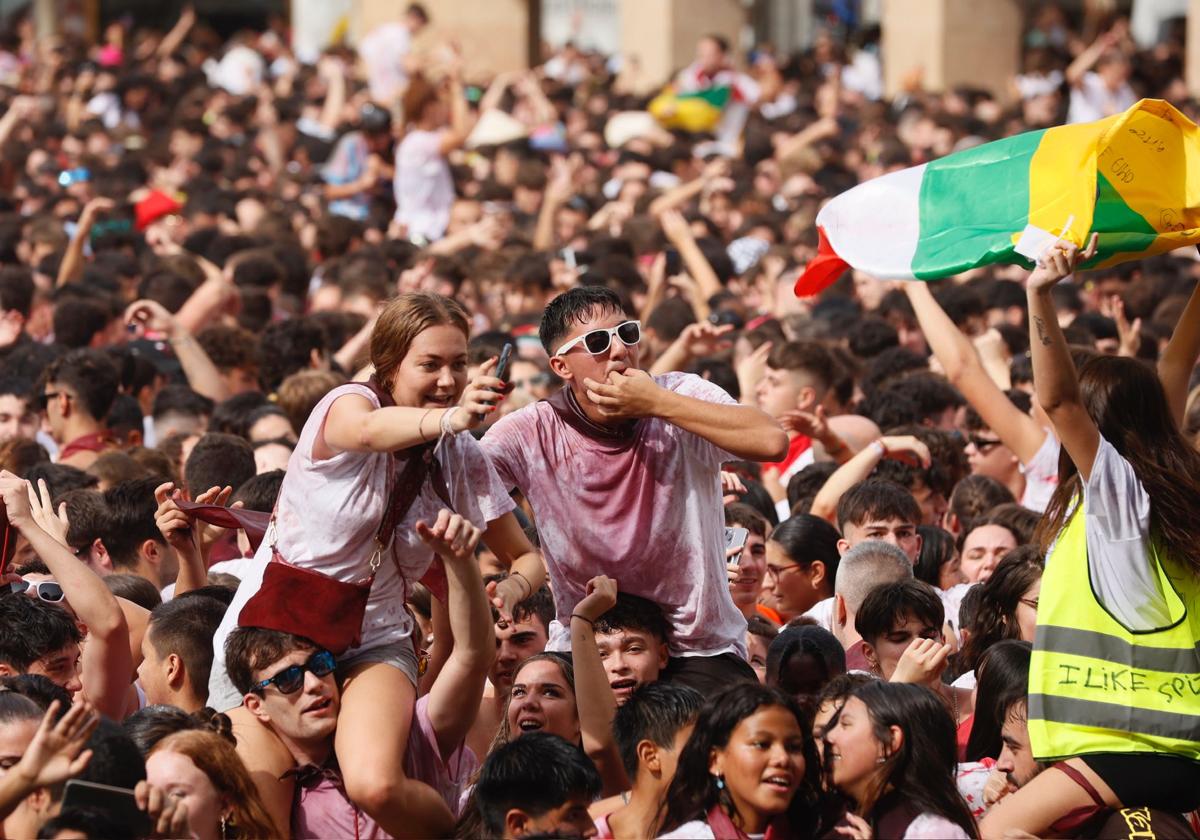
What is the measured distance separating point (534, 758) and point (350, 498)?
2.82 feet

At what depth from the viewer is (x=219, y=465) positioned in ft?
26.4

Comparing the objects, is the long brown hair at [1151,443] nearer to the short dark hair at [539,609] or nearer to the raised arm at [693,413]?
the raised arm at [693,413]

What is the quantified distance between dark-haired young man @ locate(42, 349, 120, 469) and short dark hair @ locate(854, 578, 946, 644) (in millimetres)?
4013

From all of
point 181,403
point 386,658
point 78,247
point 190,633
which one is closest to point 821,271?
point 386,658

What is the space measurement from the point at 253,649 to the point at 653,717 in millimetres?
1084

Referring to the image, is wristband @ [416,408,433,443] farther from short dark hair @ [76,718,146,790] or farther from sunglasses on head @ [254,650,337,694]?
short dark hair @ [76,718,146,790]

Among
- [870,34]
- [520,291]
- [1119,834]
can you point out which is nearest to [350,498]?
[1119,834]

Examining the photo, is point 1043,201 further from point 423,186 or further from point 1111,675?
point 423,186

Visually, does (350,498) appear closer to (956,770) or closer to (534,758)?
A: (534,758)

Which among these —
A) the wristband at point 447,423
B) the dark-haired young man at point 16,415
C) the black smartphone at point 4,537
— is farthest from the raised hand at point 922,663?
the dark-haired young man at point 16,415

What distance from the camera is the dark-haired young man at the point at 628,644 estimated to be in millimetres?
5871

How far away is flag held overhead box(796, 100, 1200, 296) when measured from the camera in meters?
6.40

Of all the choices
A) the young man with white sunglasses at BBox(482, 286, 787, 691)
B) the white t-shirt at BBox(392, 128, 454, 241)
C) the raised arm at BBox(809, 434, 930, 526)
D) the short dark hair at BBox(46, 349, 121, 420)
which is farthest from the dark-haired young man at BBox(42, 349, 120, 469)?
the white t-shirt at BBox(392, 128, 454, 241)

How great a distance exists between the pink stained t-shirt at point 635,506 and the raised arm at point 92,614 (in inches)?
47.1
